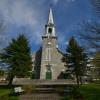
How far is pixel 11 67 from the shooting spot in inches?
1651

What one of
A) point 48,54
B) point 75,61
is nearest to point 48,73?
point 48,54

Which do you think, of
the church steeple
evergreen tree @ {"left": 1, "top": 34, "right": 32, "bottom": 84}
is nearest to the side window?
the church steeple

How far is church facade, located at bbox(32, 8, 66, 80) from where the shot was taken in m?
59.3

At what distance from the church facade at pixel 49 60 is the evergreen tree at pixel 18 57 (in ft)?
49.5

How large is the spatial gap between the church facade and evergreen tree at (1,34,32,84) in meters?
15.1

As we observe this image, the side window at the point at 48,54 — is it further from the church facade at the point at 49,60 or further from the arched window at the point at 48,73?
the arched window at the point at 48,73

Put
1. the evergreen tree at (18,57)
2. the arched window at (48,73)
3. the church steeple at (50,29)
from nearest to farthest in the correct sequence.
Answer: the evergreen tree at (18,57)
the arched window at (48,73)
the church steeple at (50,29)

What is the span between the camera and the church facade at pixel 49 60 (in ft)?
195

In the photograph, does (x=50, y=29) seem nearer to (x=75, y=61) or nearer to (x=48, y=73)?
(x=48, y=73)

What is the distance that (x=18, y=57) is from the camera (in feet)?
140

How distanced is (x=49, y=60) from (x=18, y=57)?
18.0 metres

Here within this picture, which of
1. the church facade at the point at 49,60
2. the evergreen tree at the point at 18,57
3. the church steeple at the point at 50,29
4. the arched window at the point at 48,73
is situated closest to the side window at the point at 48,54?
the church facade at the point at 49,60

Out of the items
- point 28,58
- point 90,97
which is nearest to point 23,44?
point 28,58

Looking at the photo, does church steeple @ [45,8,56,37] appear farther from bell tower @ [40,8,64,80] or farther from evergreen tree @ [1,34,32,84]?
evergreen tree @ [1,34,32,84]
